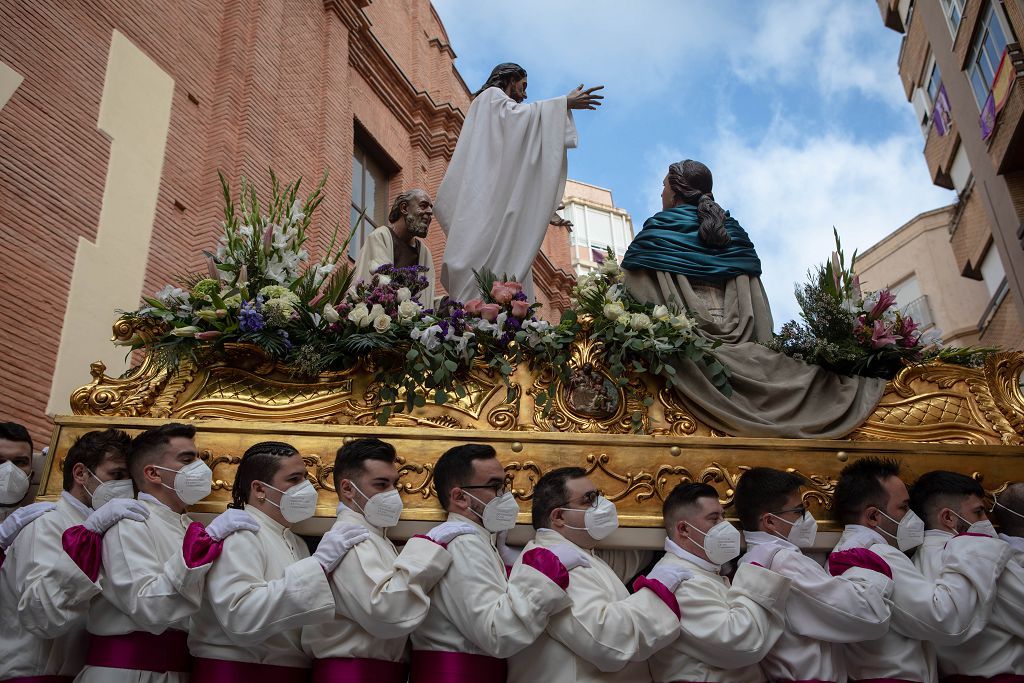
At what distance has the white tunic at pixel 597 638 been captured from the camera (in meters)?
3.33

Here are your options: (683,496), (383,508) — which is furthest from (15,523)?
(683,496)

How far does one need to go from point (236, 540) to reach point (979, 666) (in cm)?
316

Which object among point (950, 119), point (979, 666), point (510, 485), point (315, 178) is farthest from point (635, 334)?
point (950, 119)

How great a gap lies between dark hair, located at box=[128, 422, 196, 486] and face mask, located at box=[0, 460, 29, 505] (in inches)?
24.8

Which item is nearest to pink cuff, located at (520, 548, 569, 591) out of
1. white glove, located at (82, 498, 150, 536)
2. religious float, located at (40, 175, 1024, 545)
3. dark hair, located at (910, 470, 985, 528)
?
religious float, located at (40, 175, 1024, 545)

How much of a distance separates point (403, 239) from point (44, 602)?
349cm

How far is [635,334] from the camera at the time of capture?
4.77 metres

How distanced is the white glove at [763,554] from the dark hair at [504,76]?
3.93m

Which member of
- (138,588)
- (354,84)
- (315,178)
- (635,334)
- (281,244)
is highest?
(354,84)

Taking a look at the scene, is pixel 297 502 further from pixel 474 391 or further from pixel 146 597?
pixel 474 391

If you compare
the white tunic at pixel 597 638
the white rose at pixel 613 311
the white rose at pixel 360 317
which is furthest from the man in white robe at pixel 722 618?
the white rose at pixel 360 317

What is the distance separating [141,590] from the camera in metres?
3.24

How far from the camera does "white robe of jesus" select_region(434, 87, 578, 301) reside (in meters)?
5.59

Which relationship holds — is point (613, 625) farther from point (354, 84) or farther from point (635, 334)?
point (354, 84)
